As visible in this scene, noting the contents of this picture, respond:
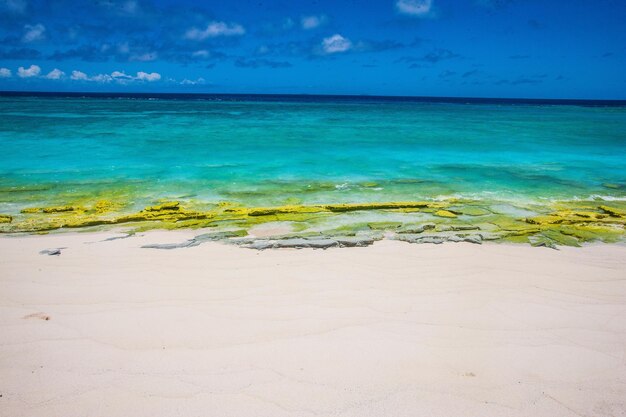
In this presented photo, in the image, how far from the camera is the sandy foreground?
2.95 metres

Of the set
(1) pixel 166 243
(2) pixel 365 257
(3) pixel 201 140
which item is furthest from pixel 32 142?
(2) pixel 365 257

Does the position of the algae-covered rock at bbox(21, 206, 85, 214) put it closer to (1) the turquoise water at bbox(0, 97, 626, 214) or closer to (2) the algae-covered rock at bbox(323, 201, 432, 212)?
(1) the turquoise water at bbox(0, 97, 626, 214)

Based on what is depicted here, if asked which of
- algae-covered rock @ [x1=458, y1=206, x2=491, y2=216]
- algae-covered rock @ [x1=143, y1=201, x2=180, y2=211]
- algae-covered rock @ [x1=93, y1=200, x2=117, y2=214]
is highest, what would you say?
algae-covered rock @ [x1=458, y1=206, x2=491, y2=216]

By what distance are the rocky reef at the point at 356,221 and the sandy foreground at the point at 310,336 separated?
1123 millimetres

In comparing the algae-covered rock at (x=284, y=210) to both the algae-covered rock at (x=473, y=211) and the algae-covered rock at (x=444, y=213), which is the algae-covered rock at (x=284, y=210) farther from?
the algae-covered rock at (x=473, y=211)

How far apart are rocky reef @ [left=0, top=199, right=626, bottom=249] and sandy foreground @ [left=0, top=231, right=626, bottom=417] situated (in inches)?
44.2

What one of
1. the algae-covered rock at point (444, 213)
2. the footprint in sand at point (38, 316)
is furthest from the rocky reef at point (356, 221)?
the footprint in sand at point (38, 316)

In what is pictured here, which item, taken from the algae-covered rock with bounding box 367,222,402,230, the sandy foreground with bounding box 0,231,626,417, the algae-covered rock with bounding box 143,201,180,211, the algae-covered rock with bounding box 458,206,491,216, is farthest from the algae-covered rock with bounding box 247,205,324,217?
the algae-covered rock with bounding box 458,206,491,216

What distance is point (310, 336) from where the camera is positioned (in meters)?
3.82

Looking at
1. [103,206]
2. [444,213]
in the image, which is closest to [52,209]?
[103,206]

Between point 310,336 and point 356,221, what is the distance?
5.10 meters

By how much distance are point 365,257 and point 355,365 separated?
9.80 feet

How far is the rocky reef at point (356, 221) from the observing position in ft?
23.9

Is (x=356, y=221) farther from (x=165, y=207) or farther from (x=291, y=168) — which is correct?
(x=291, y=168)
